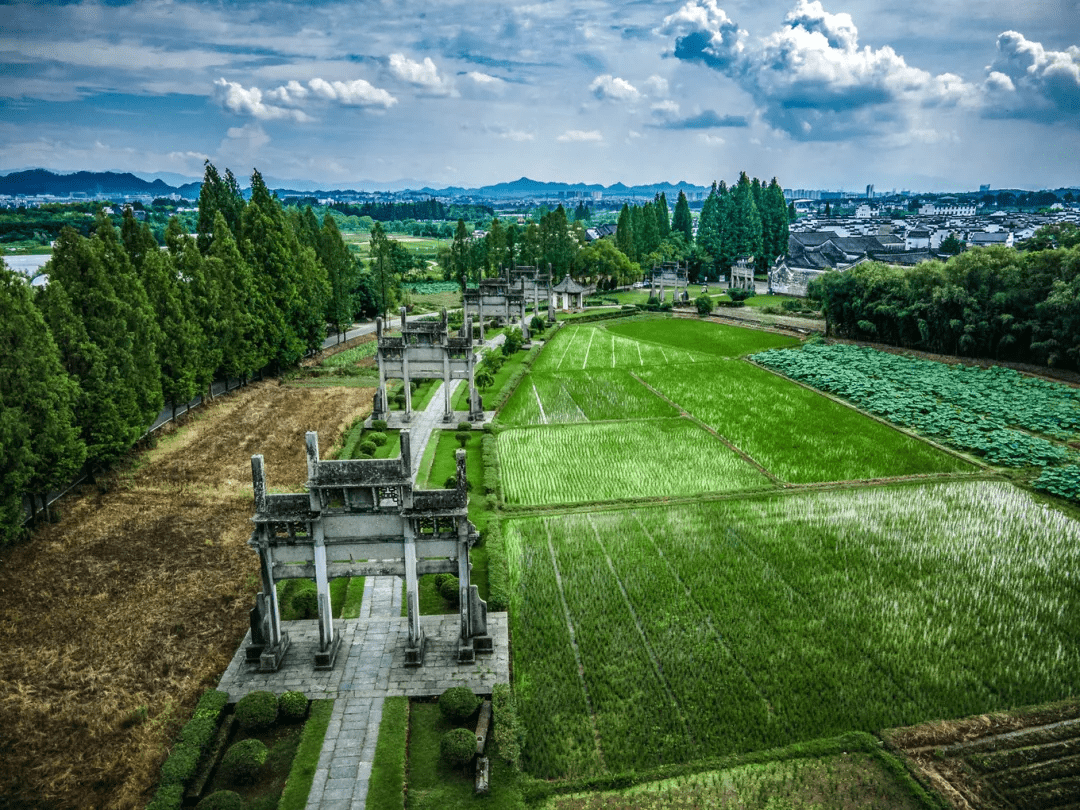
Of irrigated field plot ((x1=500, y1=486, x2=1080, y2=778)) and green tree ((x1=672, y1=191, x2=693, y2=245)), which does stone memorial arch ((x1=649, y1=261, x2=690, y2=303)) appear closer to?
green tree ((x1=672, y1=191, x2=693, y2=245))

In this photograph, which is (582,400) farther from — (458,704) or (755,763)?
(755,763)

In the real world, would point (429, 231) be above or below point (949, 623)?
above

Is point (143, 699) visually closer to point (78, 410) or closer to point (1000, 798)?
point (78, 410)

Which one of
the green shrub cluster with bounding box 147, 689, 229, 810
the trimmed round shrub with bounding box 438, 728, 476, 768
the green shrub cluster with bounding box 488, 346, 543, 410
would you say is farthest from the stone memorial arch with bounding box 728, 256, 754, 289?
the green shrub cluster with bounding box 147, 689, 229, 810

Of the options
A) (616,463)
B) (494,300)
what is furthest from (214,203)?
(616,463)

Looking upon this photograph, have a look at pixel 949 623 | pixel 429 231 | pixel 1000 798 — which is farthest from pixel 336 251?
pixel 429 231

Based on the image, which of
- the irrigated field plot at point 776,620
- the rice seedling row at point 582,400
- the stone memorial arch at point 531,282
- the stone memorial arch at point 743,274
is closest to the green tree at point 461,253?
the stone memorial arch at point 531,282

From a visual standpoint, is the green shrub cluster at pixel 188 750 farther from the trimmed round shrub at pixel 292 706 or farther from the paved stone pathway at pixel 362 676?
the trimmed round shrub at pixel 292 706
